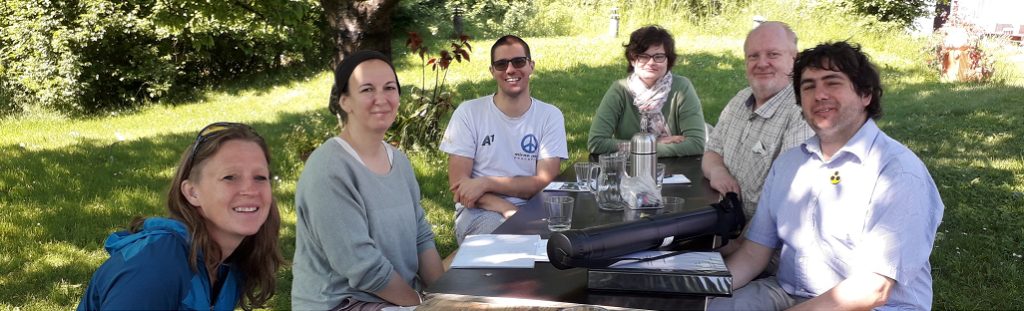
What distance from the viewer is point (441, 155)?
740 cm

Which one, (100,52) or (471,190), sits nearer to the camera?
(471,190)

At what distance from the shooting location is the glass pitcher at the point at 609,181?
3.05 metres

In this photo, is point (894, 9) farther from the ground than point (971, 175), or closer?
farther from the ground

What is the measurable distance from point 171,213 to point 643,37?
3342mm

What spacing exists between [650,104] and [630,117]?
178 millimetres

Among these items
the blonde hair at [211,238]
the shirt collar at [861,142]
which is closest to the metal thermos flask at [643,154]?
the shirt collar at [861,142]

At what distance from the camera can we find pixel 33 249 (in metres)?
5.10

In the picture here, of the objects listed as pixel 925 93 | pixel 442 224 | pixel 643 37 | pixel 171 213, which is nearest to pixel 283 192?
pixel 442 224

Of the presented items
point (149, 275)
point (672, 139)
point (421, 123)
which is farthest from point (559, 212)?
point (421, 123)

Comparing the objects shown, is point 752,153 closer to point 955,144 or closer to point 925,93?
point 955,144

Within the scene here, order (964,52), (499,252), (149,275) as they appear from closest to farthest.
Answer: (149,275)
(499,252)
(964,52)

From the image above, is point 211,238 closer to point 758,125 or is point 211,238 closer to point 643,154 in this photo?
point 643,154

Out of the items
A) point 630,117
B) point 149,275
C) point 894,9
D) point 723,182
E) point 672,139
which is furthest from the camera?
point 894,9

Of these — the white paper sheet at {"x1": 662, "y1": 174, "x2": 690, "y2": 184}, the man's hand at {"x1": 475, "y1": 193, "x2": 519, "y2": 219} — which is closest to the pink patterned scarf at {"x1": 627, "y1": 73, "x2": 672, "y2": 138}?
the white paper sheet at {"x1": 662, "y1": 174, "x2": 690, "y2": 184}
